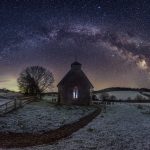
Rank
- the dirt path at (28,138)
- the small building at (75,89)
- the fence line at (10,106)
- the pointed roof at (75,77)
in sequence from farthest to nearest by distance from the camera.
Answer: the pointed roof at (75,77) → the small building at (75,89) → the fence line at (10,106) → the dirt path at (28,138)

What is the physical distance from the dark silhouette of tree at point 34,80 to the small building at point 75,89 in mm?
27661

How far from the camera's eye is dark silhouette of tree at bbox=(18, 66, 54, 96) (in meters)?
93.8

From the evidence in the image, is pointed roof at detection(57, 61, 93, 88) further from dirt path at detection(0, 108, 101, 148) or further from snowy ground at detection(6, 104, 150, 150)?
dirt path at detection(0, 108, 101, 148)

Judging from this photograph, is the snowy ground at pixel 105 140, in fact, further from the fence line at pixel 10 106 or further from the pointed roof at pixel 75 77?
the pointed roof at pixel 75 77

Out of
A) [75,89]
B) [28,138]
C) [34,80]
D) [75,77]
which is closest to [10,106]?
[28,138]

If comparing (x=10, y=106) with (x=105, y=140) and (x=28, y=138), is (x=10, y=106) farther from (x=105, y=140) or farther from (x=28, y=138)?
(x=105, y=140)

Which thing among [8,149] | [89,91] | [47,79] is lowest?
[8,149]

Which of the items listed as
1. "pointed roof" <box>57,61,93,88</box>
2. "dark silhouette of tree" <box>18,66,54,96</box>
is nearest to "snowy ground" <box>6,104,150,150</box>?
"pointed roof" <box>57,61,93,88</box>

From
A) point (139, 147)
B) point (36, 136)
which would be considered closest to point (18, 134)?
point (36, 136)

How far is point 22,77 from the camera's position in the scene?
9694cm

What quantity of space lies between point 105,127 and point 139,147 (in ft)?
31.3

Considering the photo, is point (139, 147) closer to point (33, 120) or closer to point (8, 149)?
point (8, 149)

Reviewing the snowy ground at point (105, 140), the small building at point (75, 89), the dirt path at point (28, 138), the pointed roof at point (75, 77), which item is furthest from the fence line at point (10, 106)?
the pointed roof at point (75, 77)

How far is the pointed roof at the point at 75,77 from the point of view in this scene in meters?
66.0
